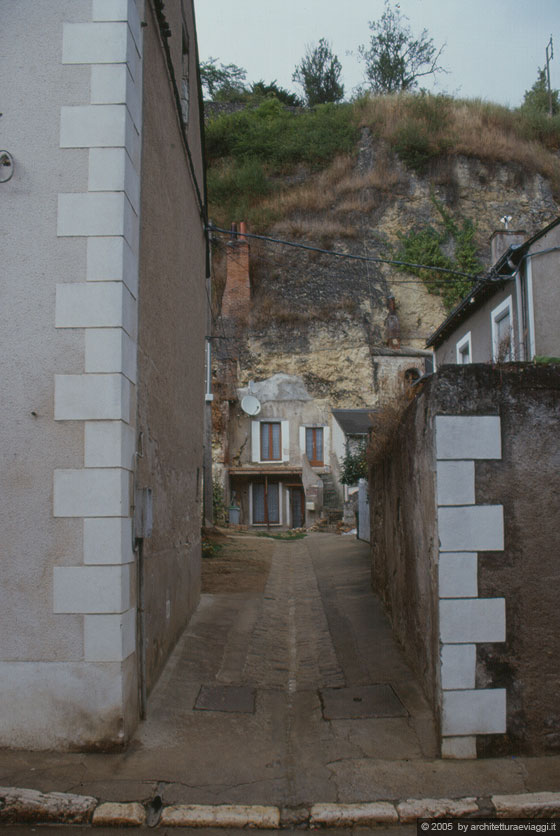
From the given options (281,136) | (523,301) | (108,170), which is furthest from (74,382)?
(281,136)

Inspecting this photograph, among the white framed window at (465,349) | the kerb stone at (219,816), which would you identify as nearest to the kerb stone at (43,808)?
the kerb stone at (219,816)

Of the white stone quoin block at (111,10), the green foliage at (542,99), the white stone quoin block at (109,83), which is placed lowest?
the white stone quoin block at (109,83)

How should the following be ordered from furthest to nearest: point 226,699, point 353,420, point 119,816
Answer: point 353,420, point 226,699, point 119,816

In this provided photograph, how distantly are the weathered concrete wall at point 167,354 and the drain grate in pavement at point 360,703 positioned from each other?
1519 millimetres

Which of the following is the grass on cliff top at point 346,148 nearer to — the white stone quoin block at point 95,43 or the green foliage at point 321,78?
the green foliage at point 321,78

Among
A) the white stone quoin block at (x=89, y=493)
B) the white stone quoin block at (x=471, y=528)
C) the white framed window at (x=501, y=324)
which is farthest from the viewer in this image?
the white framed window at (x=501, y=324)

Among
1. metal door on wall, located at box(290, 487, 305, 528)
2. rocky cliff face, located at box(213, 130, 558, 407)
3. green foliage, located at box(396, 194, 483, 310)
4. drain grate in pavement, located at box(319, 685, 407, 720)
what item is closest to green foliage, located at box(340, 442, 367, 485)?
metal door on wall, located at box(290, 487, 305, 528)

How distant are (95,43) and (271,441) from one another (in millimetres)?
25544

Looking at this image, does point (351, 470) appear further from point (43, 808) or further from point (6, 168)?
point (43, 808)

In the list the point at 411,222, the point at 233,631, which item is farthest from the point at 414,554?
the point at 411,222

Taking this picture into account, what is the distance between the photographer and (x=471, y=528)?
15.2 ft

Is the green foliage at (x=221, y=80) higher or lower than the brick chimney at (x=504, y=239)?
higher

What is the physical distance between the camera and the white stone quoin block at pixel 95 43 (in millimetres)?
5086

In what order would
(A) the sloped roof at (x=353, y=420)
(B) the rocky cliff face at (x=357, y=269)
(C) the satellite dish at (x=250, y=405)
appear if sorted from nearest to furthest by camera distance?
(A) the sloped roof at (x=353, y=420) < (C) the satellite dish at (x=250, y=405) < (B) the rocky cliff face at (x=357, y=269)
